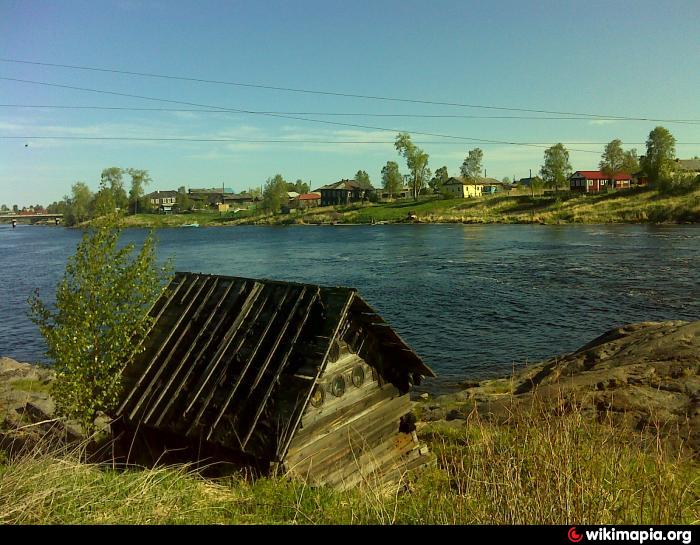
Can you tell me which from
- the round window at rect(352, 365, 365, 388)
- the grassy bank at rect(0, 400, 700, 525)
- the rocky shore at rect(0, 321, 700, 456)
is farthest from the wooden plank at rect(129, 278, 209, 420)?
the round window at rect(352, 365, 365, 388)

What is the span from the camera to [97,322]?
42.0 ft

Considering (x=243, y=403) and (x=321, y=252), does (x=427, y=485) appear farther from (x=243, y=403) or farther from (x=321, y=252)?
(x=321, y=252)

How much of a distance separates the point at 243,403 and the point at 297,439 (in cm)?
121

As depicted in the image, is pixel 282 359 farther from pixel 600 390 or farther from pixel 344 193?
pixel 344 193

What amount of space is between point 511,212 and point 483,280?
66.1 m

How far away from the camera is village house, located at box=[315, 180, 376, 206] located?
158m

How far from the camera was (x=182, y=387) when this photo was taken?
1092cm

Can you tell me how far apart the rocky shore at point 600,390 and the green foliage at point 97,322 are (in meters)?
1.26

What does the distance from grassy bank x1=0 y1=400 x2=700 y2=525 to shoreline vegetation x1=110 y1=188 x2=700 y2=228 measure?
175ft

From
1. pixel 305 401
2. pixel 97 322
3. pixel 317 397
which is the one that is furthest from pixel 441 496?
pixel 97 322

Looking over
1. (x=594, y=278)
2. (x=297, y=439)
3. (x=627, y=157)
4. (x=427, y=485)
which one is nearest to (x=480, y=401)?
(x=427, y=485)

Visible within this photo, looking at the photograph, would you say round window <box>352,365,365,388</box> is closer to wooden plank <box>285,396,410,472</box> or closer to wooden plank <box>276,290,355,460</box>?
wooden plank <box>285,396,410,472</box>

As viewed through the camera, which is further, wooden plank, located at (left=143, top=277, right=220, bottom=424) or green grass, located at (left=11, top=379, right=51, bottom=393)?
green grass, located at (left=11, top=379, right=51, bottom=393)

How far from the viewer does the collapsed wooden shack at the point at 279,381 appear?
32.2 ft
